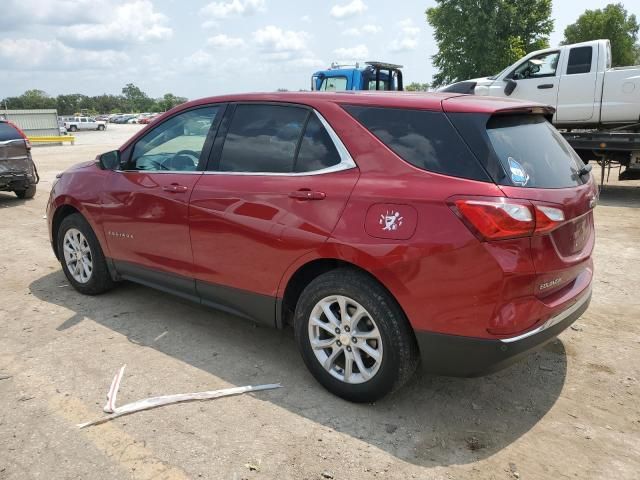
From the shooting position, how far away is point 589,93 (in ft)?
35.4

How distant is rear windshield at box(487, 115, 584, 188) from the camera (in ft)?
9.01

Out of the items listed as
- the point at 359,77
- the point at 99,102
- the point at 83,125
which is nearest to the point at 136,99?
the point at 99,102

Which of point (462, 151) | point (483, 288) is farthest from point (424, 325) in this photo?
point (462, 151)

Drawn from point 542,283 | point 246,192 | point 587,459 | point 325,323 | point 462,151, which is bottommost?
point 587,459

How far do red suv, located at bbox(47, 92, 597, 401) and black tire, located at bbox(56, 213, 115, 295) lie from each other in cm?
98

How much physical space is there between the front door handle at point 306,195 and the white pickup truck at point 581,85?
9.54 meters

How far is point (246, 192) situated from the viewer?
3.48 metres

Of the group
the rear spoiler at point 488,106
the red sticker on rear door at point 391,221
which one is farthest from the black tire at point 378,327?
the rear spoiler at point 488,106

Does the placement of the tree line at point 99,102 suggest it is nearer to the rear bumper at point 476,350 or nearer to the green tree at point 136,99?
the green tree at point 136,99

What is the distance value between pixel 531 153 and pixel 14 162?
32.8 ft

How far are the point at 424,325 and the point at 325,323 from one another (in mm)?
652

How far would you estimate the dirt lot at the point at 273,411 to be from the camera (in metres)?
2.66

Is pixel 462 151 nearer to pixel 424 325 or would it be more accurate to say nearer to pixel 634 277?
pixel 424 325

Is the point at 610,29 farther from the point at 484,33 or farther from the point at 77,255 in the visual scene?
the point at 77,255
